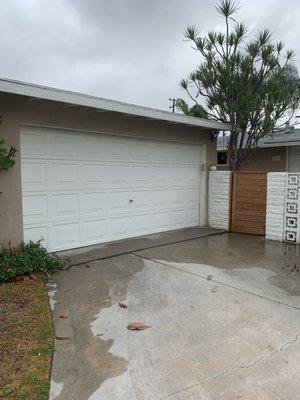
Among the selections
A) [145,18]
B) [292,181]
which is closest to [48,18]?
[145,18]

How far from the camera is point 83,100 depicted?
574 cm

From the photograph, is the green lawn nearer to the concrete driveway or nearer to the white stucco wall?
the concrete driveway

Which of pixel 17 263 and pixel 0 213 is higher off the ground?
pixel 0 213

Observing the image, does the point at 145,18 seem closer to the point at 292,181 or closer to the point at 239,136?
the point at 239,136

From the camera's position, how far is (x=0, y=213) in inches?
217

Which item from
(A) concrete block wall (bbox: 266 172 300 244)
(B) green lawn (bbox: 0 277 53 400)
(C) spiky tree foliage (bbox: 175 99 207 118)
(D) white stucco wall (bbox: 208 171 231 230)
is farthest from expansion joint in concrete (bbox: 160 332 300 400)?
(C) spiky tree foliage (bbox: 175 99 207 118)

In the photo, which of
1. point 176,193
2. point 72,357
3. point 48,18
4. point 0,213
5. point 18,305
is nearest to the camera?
point 72,357

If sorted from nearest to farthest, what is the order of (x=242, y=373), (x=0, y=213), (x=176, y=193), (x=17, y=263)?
(x=242, y=373) → (x=17, y=263) → (x=0, y=213) → (x=176, y=193)

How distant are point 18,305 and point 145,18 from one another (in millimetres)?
7189

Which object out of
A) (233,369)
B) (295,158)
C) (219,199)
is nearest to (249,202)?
(219,199)

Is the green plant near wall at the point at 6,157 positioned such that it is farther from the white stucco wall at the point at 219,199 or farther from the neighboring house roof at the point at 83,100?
the white stucco wall at the point at 219,199

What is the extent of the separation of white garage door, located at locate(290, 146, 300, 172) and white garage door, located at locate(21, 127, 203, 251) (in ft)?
16.1

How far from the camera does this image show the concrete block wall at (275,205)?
761 cm

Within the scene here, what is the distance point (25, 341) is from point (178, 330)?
1489 mm
